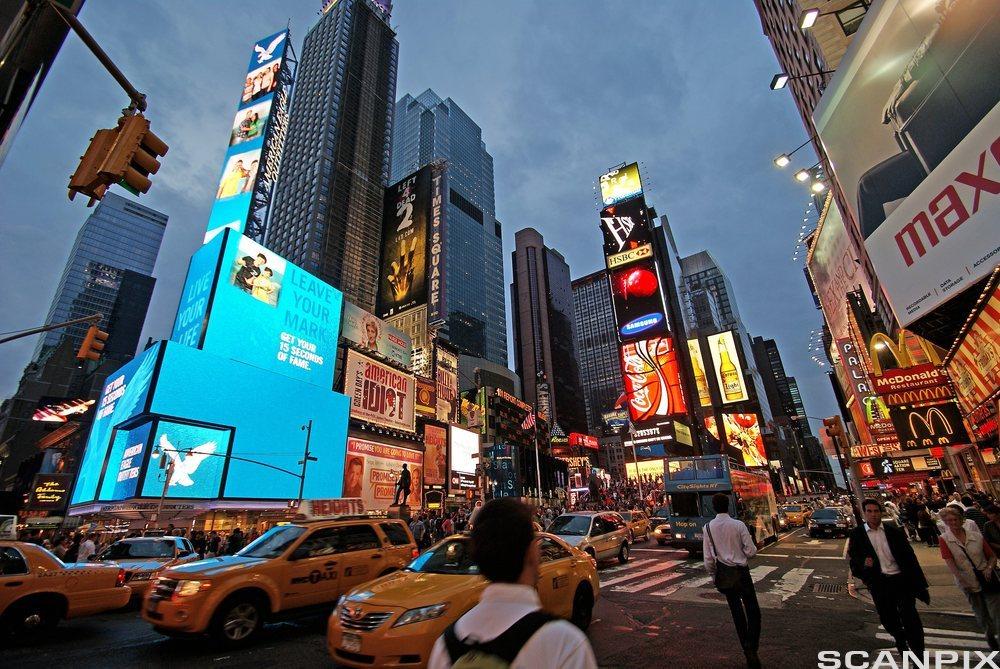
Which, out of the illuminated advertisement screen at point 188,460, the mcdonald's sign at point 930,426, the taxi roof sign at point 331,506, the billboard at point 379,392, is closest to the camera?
the mcdonald's sign at point 930,426

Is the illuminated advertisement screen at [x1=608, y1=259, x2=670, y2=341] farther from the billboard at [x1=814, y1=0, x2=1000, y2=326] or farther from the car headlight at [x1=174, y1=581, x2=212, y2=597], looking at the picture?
the car headlight at [x1=174, y1=581, x2=212, y2=597]

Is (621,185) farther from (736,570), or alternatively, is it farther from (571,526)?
(736,570)

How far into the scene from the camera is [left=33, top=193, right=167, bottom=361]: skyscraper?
5374 inches

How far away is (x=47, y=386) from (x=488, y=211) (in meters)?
136

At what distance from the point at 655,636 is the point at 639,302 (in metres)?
46.2

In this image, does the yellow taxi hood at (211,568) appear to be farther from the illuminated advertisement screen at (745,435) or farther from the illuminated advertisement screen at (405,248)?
the illuminated advertisement screen at (745,435)

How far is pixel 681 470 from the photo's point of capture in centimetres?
1944

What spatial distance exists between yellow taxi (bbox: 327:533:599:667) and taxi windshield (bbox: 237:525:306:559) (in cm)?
268

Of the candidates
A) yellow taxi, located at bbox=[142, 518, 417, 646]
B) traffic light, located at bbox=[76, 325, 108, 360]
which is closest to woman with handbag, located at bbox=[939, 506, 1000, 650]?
yellow taxi, located at bbox=[142, 518, 417, 646]

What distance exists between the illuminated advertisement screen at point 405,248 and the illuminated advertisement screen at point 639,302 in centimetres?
2233

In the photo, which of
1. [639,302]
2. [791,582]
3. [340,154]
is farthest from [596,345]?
[791,582]

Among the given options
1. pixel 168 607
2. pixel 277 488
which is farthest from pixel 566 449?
pixel 168 607

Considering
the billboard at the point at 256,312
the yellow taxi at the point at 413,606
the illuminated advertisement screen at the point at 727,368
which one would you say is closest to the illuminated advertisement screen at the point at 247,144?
the billboard at the point at 256,312

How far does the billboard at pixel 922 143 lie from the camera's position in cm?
916
